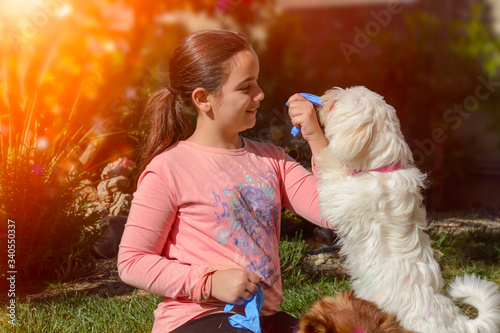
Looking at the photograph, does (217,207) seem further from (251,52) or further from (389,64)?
(389,64)

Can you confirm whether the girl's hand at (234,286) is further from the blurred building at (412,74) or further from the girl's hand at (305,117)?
the blurred building at (412,74)

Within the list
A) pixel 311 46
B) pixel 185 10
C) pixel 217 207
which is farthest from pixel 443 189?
pixel 217 207

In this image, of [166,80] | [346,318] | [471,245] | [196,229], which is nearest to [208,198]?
[196,229]

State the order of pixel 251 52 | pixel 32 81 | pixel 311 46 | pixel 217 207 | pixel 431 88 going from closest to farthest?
1. pixel 217 207
2. pixel 251 52
3. pixel 32 81
4. pixel 311 46
5. pixel 431 88

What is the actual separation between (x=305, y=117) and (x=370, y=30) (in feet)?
13.6

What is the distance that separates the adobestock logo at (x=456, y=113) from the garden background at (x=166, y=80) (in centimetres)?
2

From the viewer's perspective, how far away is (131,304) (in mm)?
3184

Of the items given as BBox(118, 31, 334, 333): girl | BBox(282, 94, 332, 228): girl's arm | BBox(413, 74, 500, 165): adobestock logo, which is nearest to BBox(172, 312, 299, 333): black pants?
BBox(118, 31, 334, 333): girl

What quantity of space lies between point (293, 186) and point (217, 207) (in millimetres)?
457

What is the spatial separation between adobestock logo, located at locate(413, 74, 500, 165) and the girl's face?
4.56m

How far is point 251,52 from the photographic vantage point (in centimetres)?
215

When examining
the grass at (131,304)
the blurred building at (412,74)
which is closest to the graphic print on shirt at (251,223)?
the grass at (131,304)

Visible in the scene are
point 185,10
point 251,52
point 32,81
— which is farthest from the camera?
point 185,10

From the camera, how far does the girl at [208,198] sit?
1863 millimetres
